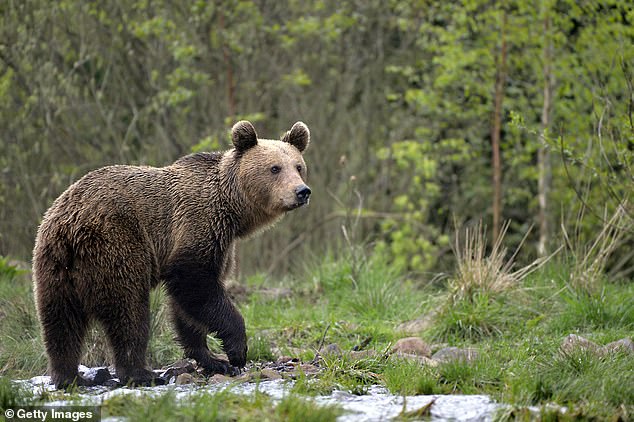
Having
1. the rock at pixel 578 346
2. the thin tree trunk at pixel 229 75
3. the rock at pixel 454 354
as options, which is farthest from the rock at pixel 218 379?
the thin tree trunk at pixel 229 75

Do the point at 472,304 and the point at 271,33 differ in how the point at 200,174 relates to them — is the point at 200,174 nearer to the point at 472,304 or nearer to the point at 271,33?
the point at 472,304

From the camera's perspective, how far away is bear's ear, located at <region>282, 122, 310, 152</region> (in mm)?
7199

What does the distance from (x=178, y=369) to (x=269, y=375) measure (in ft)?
2.98

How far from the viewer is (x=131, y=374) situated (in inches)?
243

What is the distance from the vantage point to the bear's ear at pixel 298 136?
23.6 feet

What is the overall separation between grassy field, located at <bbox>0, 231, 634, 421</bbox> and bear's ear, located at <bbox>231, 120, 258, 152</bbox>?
1.61 m

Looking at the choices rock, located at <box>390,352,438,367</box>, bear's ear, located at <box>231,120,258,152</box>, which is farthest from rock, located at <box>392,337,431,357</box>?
bear's ear, located at <box>231,120,258,152</box>

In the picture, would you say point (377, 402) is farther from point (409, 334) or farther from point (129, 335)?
point (409, 334)

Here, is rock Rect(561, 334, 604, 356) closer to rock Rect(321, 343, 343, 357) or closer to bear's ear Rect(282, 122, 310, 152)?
rock Rect(321, 343, 343, 357)

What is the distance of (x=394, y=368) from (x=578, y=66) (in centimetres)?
765

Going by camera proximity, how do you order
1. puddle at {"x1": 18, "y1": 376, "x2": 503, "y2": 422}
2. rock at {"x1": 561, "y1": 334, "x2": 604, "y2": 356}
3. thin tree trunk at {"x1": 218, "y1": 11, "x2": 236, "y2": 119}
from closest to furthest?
1. puddle at {"x1": 18, "y1": 376, "x2": 503, "y2": 422}
2. rock at {"x1": 561, "y1": 334, "x2": 604, "y2": 356}
3. thin tree trunk at {"x1": 218, "y1": 11, "x2": 236, "y2": 119}

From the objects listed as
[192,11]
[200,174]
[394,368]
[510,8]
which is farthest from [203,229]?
[510,8]

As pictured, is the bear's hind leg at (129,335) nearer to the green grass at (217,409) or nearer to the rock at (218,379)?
the rock at (218,379)

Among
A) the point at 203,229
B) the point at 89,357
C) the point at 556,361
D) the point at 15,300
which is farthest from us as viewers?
the point at 15,300
